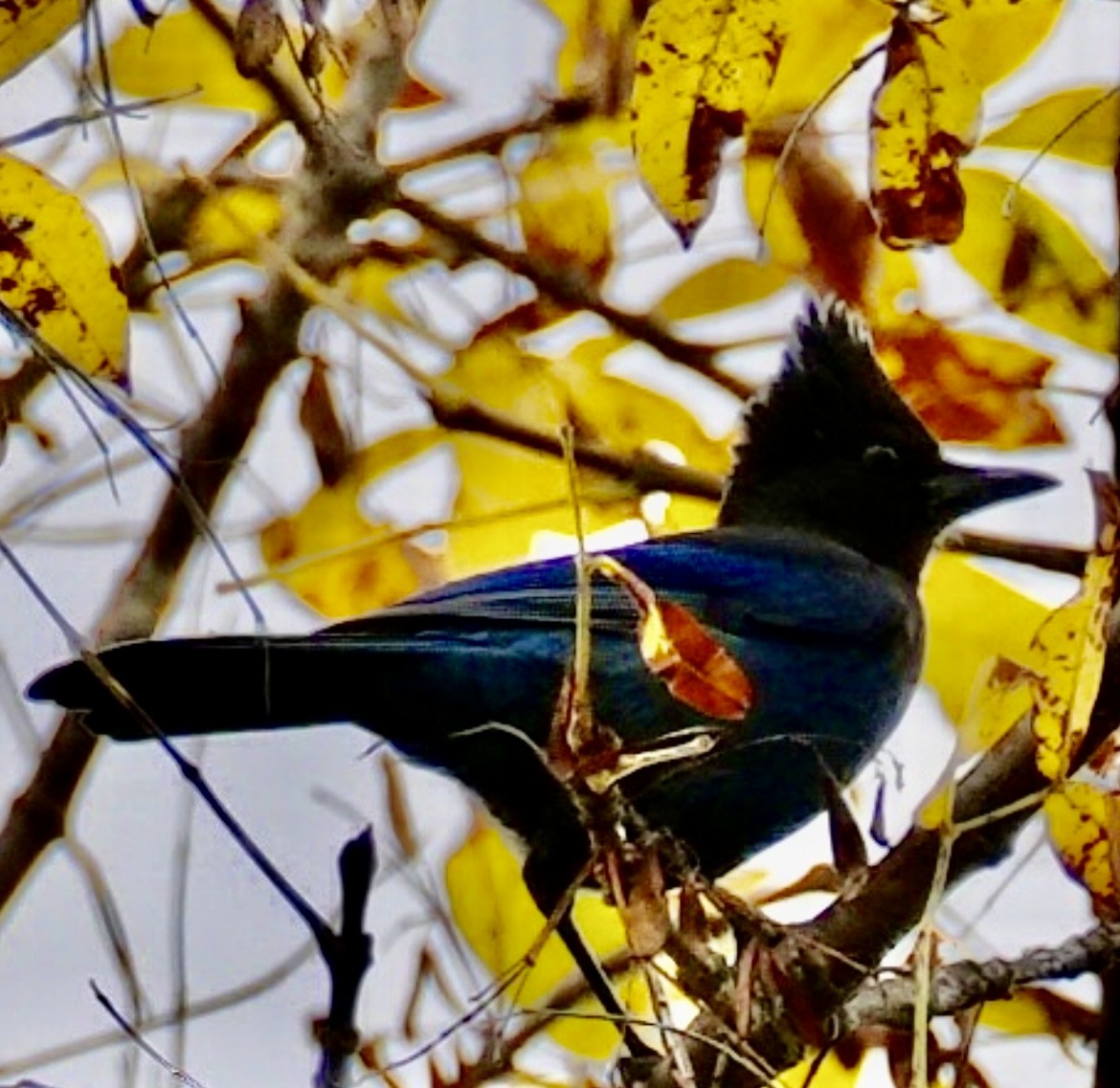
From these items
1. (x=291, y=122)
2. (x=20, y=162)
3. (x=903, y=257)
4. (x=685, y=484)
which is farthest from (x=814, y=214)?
(x=20, y=162)

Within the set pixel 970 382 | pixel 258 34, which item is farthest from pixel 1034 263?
pixel 258 34

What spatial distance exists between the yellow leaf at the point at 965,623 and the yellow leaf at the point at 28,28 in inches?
18.4

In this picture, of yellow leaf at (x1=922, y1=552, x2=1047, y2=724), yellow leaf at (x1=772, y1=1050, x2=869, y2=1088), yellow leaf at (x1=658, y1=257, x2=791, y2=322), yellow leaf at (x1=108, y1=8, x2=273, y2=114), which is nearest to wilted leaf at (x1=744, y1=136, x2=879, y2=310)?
yellow leaf at (x1=658, y1=257, x2=791, y2=322)

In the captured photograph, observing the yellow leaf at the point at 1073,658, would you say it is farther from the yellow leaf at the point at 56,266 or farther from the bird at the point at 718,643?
the yellow leaf at the point at 56,266

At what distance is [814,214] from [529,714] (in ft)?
0.95

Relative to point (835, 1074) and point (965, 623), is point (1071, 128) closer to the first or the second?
point (965, 623)

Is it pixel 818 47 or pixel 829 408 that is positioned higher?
pixel 818 47

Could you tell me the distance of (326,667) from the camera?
0.87 metres

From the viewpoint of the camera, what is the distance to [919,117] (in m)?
0.86

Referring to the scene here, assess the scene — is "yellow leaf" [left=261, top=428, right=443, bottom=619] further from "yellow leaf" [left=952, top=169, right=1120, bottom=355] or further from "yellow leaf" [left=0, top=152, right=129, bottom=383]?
"yellow leaf" [left=952, top=169, right=1120, bottom=355]

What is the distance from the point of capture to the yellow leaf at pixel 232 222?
96cm

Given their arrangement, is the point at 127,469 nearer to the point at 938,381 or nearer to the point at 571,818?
the point at 571,818

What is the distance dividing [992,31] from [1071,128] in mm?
68

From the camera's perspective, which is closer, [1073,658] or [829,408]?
[1073,658]
